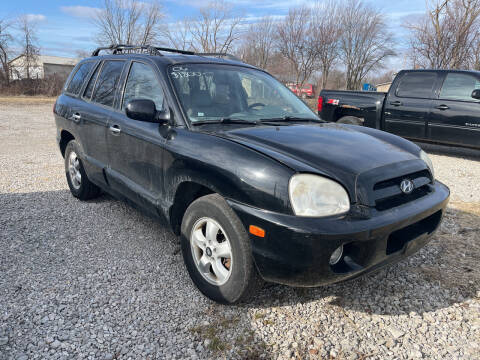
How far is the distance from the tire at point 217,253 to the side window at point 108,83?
1833 mm

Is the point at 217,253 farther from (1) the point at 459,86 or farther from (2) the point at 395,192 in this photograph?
(1) the point at 459,86

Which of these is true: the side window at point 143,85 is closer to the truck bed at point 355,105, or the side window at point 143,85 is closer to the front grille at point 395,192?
the front grille at point 395,192

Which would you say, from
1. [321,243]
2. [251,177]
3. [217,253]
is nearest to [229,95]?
[251,177]

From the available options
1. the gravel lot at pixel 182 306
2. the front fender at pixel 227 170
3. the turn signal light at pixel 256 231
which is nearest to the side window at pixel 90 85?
the gravel lot at pixel 182 306

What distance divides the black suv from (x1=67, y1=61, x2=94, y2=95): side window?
34.0 inches

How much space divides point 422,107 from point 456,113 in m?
0.67

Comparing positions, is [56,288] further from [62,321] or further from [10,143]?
[10,143]

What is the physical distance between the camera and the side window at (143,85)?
304 centimetres

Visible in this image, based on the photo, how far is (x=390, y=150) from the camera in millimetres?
2648

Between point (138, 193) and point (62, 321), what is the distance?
1207 mm

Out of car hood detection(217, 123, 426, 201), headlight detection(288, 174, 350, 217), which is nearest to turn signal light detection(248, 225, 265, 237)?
headlight detection(288, 174, 350, 217)

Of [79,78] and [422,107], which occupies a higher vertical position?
[79,78]

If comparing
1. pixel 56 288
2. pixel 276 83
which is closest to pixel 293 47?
pixel 276 83

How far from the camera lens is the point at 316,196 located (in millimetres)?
2051
